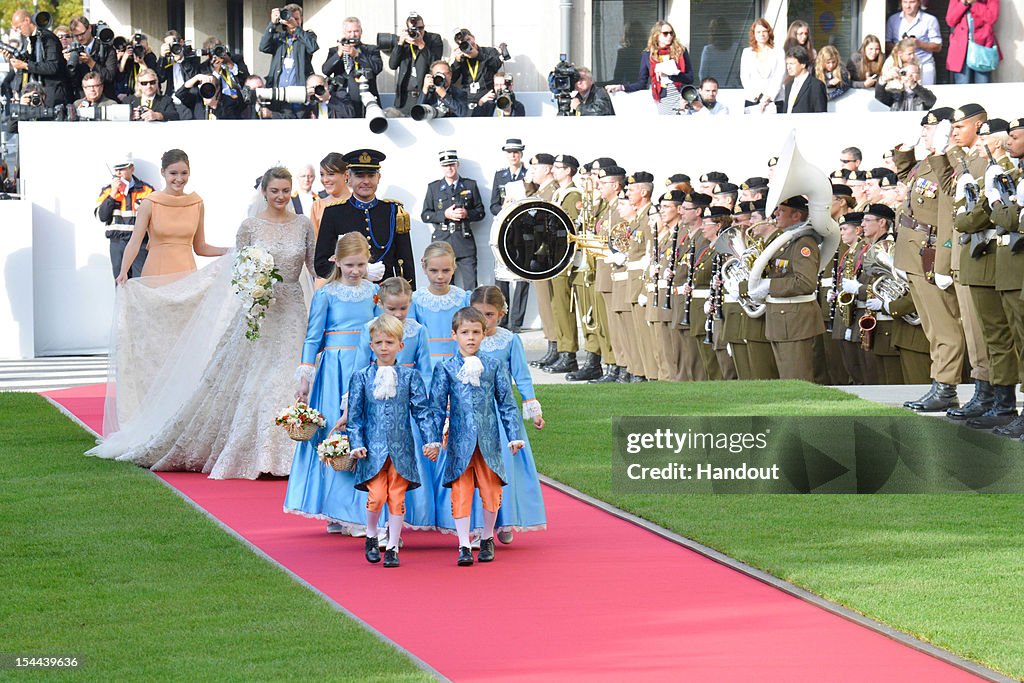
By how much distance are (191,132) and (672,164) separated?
591 centimetres

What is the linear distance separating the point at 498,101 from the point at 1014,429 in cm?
1084

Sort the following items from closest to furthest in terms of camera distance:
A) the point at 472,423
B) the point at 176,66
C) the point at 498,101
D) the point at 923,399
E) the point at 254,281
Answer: the point at 472,423
the point at 254,281
the point at 923,399
the point at 498,101
the point at 176,66

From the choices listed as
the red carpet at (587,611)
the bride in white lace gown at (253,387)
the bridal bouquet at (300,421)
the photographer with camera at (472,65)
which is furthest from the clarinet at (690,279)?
the bridal bouquet at (300,421)

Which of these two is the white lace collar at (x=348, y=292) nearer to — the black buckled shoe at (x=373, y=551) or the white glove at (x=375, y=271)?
the white glove at (x=375, y=271)

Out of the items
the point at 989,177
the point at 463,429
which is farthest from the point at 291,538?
the point at 989,177

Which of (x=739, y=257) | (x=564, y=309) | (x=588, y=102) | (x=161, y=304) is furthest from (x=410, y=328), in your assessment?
(x=588, y=102)

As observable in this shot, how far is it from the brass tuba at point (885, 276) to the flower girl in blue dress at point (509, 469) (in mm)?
7375

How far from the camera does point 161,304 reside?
12.7 metres

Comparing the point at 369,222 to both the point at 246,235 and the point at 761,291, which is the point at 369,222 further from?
the point at 761,291

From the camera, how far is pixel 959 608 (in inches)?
285

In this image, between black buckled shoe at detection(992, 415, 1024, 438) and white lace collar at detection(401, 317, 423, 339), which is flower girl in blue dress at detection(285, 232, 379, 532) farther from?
black buckled shoe at detection(992, 415, 1024, 438)

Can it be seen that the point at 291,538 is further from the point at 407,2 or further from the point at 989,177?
the point at 407,2

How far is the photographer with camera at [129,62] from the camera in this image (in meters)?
22.3

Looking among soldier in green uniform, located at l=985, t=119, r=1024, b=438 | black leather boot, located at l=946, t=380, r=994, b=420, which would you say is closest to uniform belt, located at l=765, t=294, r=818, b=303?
black leather boot, located at l=946, t=380, r=994, b=420
